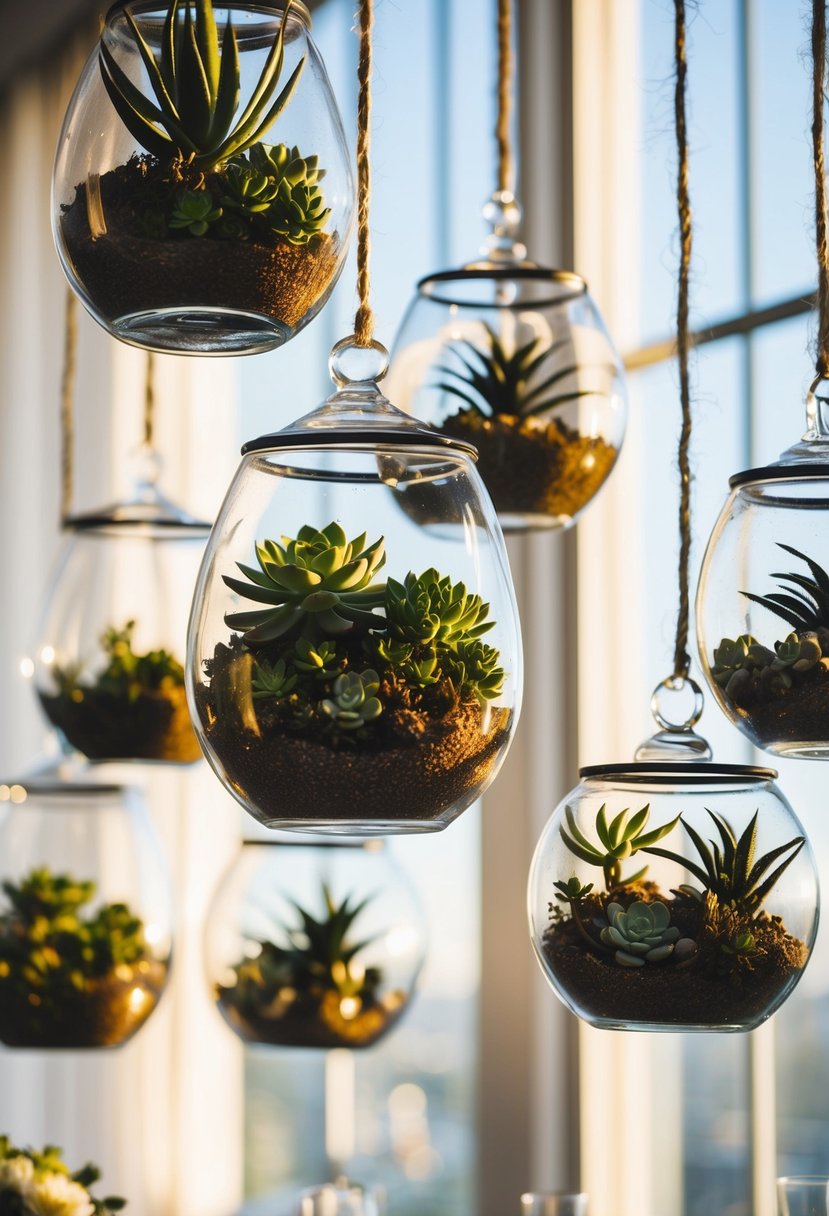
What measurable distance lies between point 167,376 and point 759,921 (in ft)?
8.14

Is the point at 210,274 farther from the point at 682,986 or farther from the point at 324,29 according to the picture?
the point at 324,29

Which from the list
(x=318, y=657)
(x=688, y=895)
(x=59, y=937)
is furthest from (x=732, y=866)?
(x=59, y=937)

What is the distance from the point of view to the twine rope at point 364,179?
77 centimetres

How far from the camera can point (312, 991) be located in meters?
1.60

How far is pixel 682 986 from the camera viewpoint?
772 mm

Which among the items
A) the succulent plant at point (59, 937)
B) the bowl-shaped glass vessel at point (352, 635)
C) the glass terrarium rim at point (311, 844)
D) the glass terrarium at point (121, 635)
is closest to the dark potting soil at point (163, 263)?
the bowl-shaped glass vessel at point (352, 635)

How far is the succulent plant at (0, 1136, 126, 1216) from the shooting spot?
1306 mm

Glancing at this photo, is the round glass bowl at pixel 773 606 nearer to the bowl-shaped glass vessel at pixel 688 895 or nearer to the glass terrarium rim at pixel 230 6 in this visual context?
the bowl-shaped glass vessel at pixel 688 895

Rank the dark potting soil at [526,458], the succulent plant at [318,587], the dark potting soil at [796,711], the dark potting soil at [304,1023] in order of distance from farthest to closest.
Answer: the dark potting soil at [304,1023] → the dark potting soil at [526,458] → the dark potting soil at [796,711] → the succulent plant at [318,587]

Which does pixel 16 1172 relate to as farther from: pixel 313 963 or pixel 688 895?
pixel 688 895

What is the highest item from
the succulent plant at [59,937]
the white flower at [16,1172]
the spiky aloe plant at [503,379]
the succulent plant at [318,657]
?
the spiky aloe plant at [503,379]

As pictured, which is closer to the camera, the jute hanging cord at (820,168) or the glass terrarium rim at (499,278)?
the jute hanging cord at (820,168)

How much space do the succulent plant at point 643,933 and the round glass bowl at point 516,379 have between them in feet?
1.28

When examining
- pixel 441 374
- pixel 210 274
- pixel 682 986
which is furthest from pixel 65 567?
pixel 682 986
